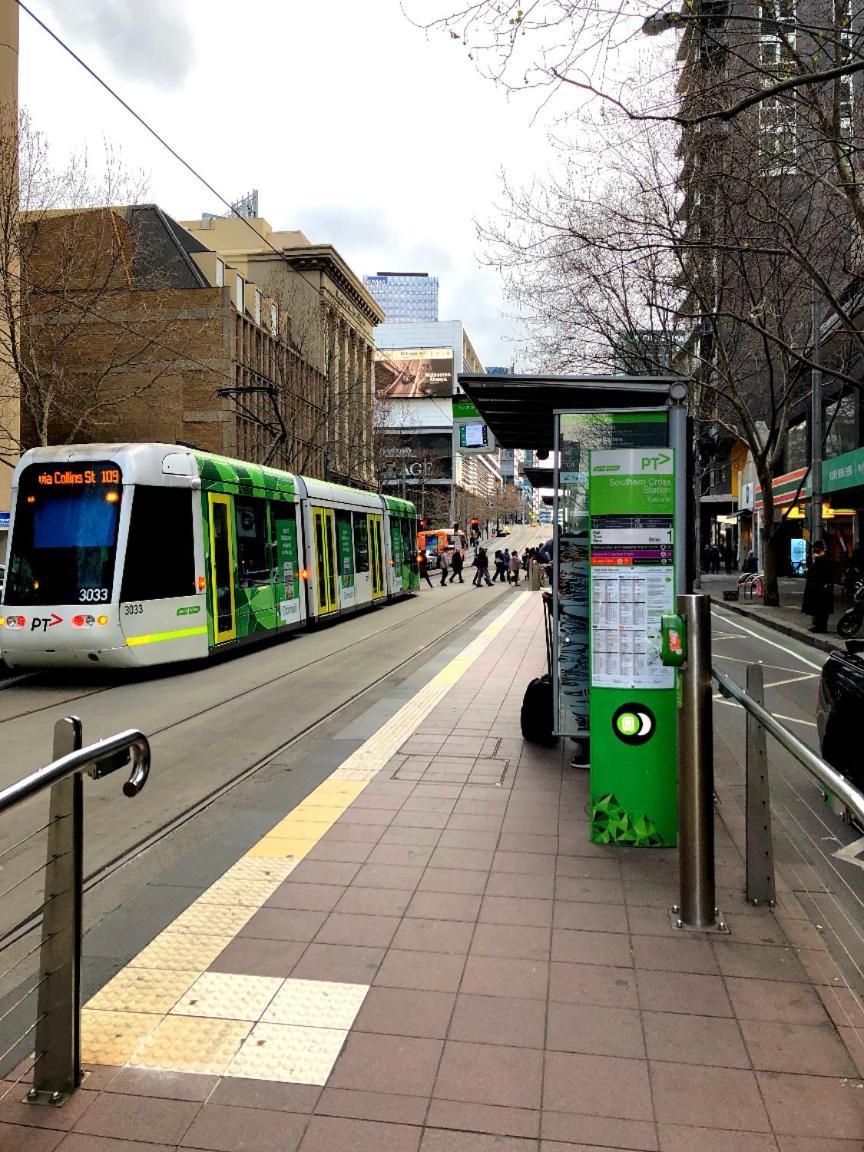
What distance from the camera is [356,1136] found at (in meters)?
2.58

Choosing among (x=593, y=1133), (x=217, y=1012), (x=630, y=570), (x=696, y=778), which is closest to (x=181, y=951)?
(x=217, y=1012)

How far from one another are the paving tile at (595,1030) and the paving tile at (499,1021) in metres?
0.05

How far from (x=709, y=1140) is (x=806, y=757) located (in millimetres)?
1146

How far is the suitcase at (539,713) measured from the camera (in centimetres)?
764

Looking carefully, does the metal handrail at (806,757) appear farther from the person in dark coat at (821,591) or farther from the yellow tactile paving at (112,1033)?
the person in dark coat at (821,591)

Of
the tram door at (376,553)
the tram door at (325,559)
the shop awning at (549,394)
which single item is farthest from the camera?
the tram door at (376,553)

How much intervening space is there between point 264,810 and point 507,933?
246cm

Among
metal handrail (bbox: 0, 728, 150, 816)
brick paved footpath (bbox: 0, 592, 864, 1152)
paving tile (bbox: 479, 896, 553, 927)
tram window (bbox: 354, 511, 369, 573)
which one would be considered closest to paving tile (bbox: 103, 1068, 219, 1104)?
brick paved footpath (bbox: 0, 592, 864, 1152)

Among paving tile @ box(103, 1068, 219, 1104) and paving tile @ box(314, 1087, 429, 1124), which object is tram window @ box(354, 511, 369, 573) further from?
paving tile @ box(314, 1087, 429, 1124)

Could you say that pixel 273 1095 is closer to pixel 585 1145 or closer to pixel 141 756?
pixel 585 1145

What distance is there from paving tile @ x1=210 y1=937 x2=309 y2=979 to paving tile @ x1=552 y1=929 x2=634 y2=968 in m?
1.08

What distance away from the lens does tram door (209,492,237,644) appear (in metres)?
12.8

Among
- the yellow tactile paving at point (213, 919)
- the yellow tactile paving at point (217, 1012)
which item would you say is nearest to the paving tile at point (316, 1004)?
the yellow tactile paving at point (217, 1012)

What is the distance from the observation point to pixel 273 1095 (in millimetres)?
2787
